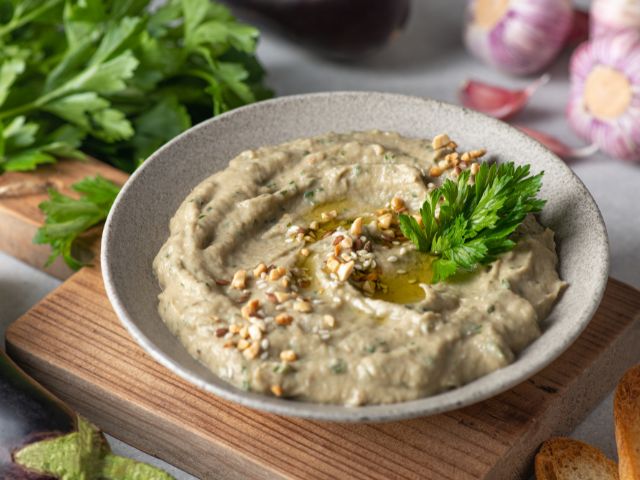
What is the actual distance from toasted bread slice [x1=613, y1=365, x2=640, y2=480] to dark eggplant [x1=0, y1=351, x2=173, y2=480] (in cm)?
153

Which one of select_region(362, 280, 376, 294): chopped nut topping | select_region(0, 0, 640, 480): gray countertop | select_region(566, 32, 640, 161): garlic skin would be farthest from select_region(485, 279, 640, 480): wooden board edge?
select_region(566, 32, 640, 161): garlic skin

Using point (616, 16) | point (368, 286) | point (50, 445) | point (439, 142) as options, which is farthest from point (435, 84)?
point (50, 445)

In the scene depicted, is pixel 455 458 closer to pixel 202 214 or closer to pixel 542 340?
pixel 542 340

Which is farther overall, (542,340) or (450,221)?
(450,221)

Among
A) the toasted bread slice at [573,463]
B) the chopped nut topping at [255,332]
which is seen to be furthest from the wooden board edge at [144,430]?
the toasted bread slice at [573,463]

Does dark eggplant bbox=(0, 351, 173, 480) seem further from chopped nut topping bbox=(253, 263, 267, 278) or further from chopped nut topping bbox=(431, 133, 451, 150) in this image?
chopped nut topping bbox=(431, 133, 451, 150)

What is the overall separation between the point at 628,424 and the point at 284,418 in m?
1.20

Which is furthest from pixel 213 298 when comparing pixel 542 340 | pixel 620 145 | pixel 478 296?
pixel 620 145

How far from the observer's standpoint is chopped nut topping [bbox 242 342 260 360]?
2975 mm

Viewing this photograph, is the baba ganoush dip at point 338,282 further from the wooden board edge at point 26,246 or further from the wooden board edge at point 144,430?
the wooden board edge at point 26,246

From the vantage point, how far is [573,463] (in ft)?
10.8

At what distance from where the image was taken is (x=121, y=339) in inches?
145

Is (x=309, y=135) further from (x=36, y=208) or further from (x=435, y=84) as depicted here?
(x=435, y=84)

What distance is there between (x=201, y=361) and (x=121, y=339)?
0.67 metres
